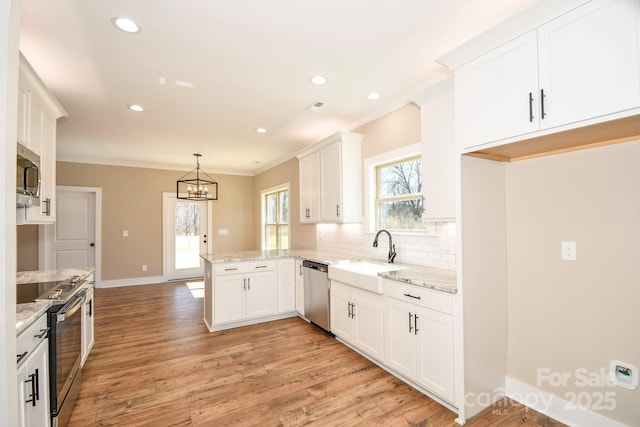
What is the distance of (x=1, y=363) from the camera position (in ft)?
3.05

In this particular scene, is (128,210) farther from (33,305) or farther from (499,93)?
(499,93)

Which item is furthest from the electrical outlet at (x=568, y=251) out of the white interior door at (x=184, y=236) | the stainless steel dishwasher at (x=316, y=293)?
the white interior door at (x=184, y=236)

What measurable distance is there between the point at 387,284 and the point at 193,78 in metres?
2.54

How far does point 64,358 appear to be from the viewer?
196 cm

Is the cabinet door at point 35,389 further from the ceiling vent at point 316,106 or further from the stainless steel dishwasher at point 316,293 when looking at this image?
the ceiling vent at point 316,106

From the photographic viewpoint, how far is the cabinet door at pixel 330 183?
3873mm

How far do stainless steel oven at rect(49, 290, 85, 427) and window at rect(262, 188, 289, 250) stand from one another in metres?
3.97

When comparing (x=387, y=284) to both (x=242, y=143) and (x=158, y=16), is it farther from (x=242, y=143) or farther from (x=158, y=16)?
(x=242, y=143)

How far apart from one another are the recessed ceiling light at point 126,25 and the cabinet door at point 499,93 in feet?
7.24

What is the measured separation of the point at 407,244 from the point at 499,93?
5.69ft

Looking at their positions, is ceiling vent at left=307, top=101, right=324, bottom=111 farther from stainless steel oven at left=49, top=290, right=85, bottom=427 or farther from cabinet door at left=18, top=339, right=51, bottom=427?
cabinet door at left=18, top=339, right=51, bottom=427

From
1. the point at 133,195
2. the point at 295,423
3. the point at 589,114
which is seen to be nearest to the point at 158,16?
the point at 589,114

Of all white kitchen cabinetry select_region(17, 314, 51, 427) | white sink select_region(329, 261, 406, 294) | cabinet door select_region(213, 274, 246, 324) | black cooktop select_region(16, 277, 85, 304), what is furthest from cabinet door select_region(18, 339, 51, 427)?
white sink select_region(329, 261, 406, 294)

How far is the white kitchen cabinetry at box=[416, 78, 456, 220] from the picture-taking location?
7.95ft
